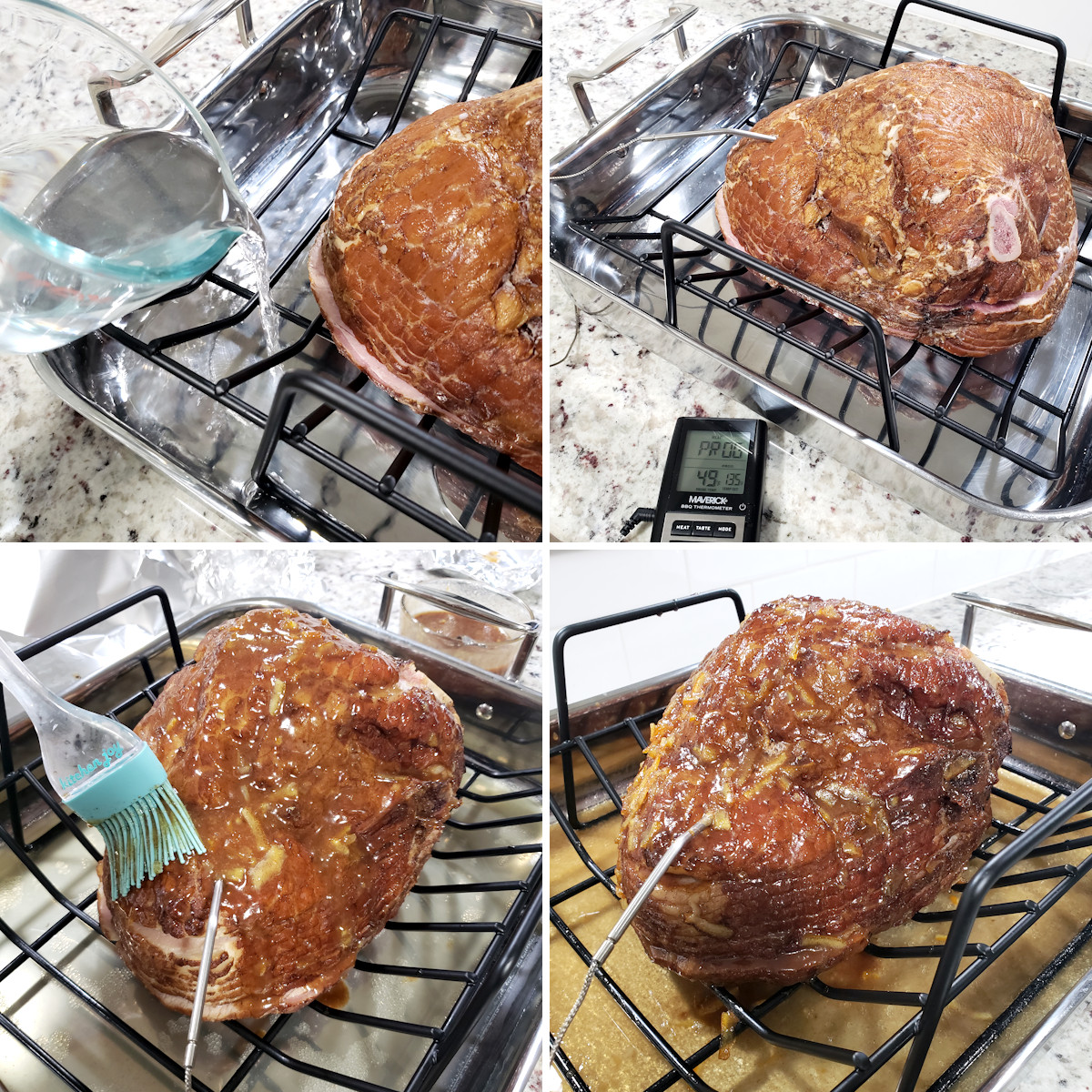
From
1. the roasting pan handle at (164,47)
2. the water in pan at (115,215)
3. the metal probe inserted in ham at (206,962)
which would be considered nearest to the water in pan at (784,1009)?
the metal probe inserted in ham at (206,962)

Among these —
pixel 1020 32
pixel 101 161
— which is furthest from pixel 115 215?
pixel 1020 32

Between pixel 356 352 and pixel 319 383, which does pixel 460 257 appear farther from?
pixel 319 383

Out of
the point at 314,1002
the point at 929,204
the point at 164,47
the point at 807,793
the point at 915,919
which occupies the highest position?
the point at 164,47

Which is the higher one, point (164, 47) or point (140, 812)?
point (164, 47)

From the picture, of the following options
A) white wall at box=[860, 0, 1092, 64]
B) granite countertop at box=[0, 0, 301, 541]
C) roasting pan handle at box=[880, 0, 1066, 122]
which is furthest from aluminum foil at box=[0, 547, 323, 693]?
white wall at box=[860, 0, 1092, 64]

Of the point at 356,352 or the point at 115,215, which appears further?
the point at 356,352

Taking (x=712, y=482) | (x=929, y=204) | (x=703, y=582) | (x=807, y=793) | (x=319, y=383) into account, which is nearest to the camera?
(x=319, y=383)

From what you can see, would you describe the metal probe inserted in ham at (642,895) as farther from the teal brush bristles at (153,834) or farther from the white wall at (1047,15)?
the white wall at (1047,15)
